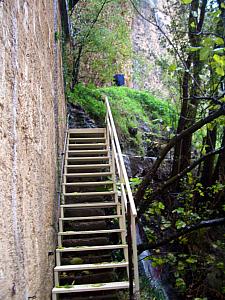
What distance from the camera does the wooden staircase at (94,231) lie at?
3.54m

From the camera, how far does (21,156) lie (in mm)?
2191

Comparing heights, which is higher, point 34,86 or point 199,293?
point 34,86

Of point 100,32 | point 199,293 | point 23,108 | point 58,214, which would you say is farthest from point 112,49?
point 23,108

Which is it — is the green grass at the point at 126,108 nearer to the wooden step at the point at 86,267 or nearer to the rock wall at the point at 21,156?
the wooden step at the point at 86,267

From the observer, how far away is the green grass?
27.1 ft

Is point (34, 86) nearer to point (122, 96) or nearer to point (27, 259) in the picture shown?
point (27, 259)

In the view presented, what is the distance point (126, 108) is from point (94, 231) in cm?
541

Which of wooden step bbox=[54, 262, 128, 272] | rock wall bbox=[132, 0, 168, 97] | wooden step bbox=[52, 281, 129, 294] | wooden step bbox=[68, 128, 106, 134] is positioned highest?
rock wall bbox=[132, 0, 168, 97]

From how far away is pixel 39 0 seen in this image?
3223mm

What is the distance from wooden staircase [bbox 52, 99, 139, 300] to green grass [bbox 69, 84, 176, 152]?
1.25 m

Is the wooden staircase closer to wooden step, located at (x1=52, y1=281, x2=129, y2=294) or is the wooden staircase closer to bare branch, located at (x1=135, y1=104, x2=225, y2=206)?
wooden step, located at (x1=52, y1=281, x2=129, y2=294)

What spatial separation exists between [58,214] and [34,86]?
2.39 metres

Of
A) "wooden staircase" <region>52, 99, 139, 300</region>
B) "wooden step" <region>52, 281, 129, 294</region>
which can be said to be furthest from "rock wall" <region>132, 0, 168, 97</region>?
"wooden step" <region>52, 281, 129, 294</region>

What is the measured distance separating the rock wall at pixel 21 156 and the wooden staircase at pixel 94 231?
31.7 inches
